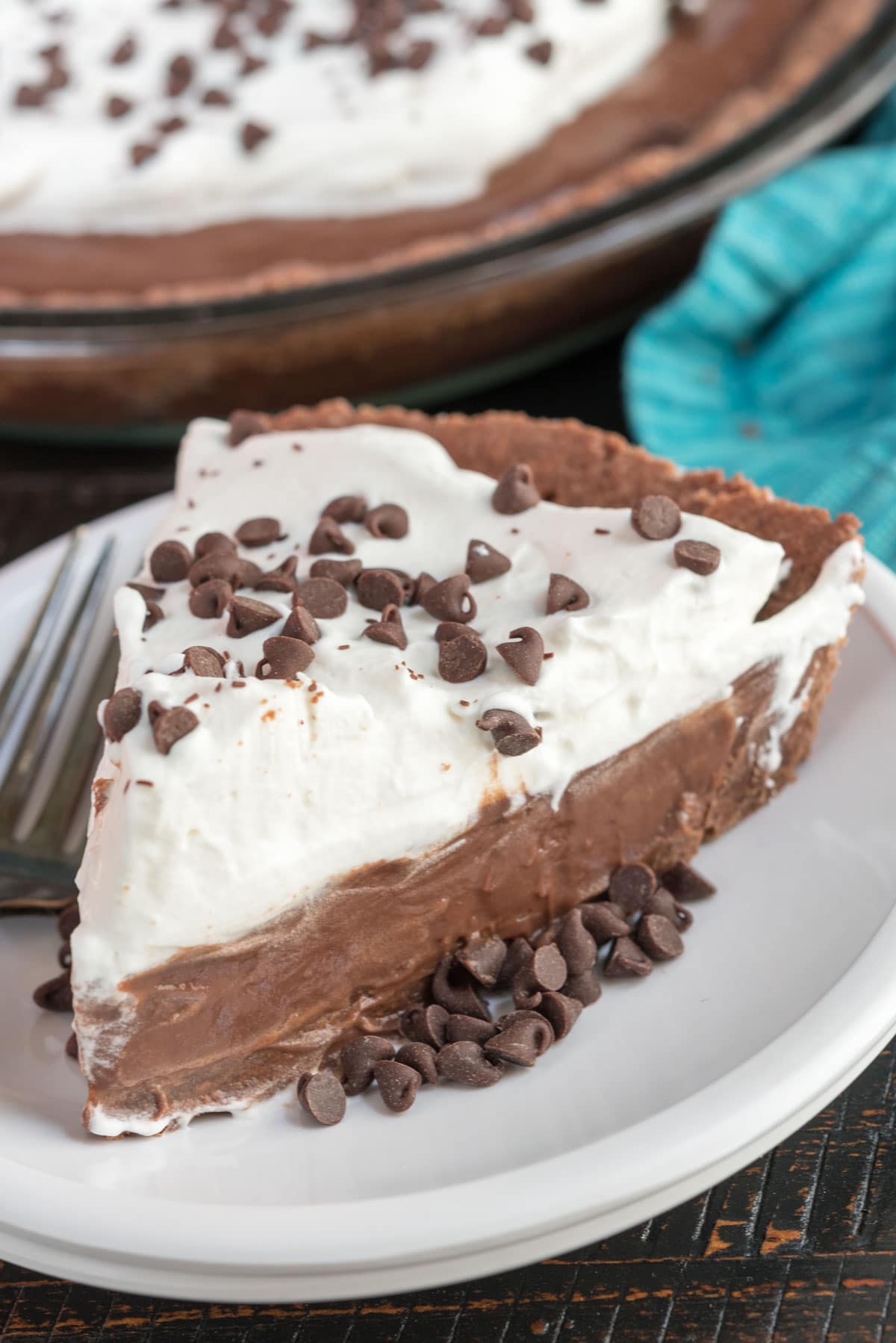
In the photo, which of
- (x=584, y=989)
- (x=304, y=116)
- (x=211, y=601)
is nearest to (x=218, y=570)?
(x=211, y=601)

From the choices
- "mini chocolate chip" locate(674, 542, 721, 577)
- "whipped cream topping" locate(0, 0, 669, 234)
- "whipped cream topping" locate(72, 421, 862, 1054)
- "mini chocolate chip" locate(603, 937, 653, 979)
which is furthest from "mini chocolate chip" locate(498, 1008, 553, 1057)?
"whipped cream topping" locate(0, 0, 669, 234)

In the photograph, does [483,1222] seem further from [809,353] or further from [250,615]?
[809,353]

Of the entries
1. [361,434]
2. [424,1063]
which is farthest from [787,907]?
[361,434]

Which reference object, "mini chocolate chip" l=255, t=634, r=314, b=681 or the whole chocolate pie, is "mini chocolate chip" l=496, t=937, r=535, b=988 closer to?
"mini chocolate chip" l=255, t=634, r=314, b=681

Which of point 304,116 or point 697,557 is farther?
point 304,116

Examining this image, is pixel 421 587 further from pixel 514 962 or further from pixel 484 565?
pixel 514 962

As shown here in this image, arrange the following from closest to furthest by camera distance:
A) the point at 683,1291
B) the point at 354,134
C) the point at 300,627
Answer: the point at 683,1291 → the point at 300,627 → the point at 354,134

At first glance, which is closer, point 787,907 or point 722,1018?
point 722,1018
